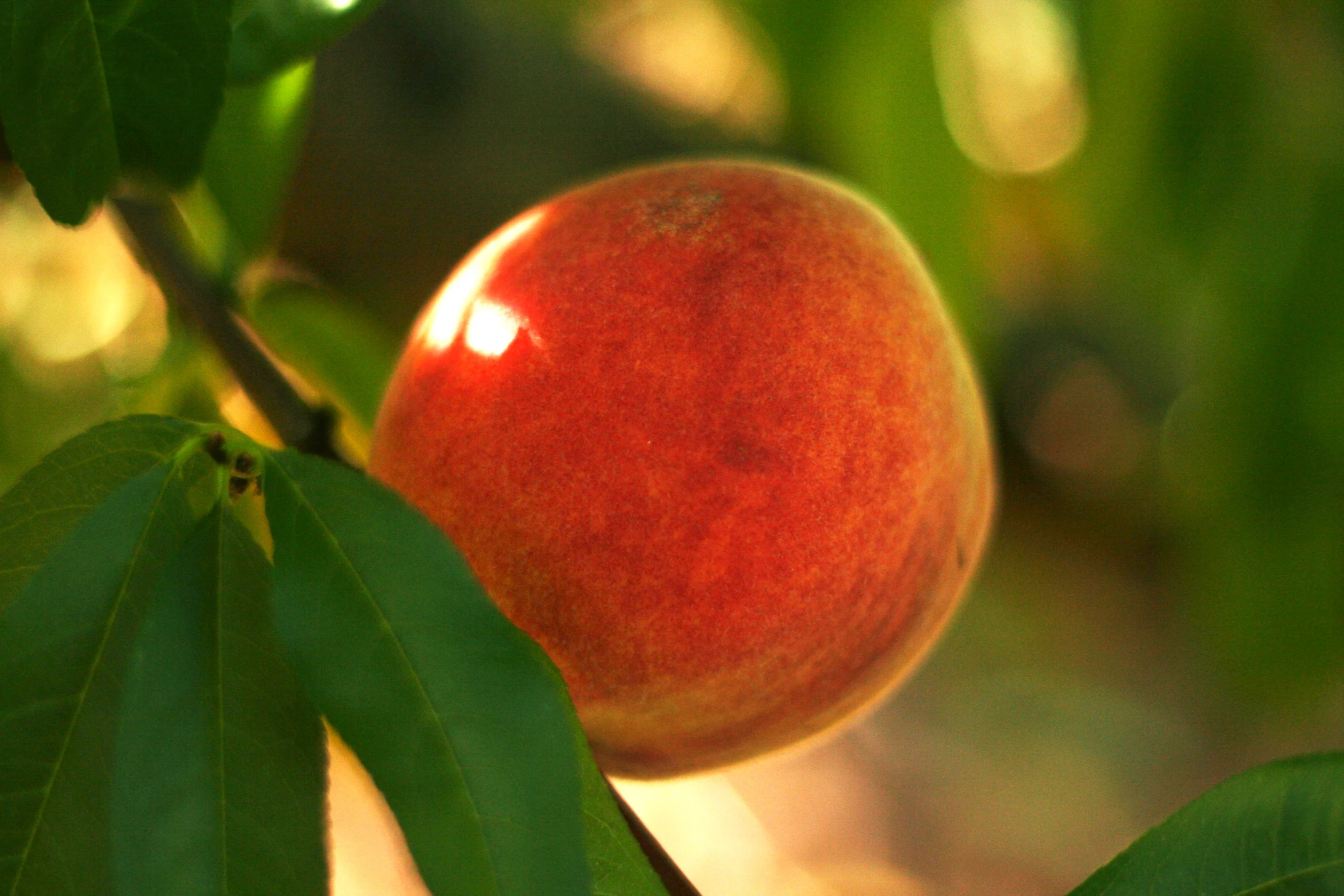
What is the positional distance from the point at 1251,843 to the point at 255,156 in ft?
2.00

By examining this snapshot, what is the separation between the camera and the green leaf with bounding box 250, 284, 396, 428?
74 centimetres

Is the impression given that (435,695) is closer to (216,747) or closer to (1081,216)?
(216,747)

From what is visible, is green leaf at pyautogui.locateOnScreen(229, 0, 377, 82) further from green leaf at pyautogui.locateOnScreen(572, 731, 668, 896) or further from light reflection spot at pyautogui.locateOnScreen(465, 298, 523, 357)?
green leaf at pyautogui.locateOnScreen(572, 731, 668, 896)

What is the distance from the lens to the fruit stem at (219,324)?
0.53m

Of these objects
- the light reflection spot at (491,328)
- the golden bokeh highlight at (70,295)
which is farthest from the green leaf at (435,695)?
the golden bokeh highlight at (70,295)

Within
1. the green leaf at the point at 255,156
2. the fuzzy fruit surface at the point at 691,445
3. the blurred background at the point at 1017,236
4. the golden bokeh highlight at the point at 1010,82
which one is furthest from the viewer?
the golden bokeh highlight at the point at 1010,82

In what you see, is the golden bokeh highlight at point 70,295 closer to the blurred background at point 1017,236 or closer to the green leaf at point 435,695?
the blurred background at point 1017,236

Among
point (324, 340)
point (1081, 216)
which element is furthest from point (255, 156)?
point (1081, 216)

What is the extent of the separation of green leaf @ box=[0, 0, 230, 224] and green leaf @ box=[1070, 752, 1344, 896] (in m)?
0.41

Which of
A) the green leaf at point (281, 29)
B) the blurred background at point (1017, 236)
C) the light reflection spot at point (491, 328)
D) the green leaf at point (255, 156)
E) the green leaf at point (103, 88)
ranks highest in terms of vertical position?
the blurred background at point (1017, 236)

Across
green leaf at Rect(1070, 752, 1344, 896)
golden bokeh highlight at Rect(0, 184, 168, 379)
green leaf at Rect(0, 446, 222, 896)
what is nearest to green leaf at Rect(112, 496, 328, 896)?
green leaf at Rect(0, 446, 222, 896)

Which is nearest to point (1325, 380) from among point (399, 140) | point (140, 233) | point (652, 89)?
point (652, 89)

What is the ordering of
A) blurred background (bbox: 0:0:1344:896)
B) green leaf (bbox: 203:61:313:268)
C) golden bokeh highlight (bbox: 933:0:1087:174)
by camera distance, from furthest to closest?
golden bokeh highlight (bbox: 933:0:1087:174) < blurred background (bbox: 0:0:1344:896) < green leaf (bbox: 203:61:313:268)

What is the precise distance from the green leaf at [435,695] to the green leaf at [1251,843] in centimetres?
21
